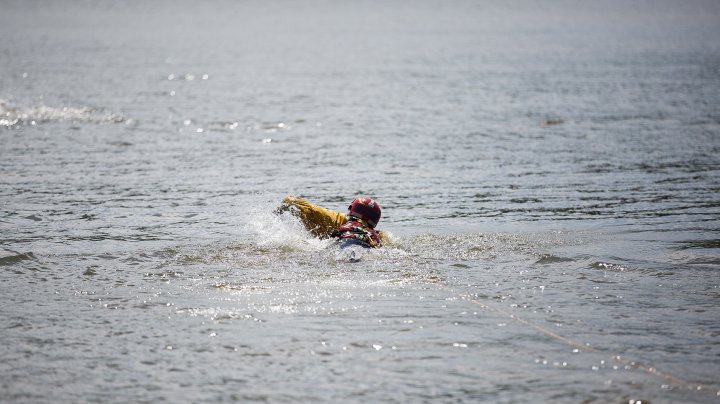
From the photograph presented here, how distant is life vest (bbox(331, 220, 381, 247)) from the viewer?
1230 cm

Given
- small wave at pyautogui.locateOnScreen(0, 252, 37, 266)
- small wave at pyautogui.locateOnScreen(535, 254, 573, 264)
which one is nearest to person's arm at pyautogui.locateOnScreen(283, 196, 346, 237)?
small wave at pyautogui.locateOnScreen(535, 254, 573, 264)

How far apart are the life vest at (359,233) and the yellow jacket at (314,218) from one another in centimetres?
21

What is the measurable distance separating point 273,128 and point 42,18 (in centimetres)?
5198

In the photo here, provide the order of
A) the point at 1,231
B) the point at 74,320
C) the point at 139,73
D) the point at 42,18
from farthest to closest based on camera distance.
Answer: the point at 42,18
the point at 139,73
the point at 1,231
the point at 74,320

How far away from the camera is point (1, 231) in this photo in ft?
43.7

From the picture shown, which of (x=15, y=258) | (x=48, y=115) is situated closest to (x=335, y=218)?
(x=15, y=258)

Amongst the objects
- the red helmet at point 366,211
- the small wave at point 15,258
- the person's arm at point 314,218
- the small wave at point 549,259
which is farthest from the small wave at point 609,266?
the small wave at point 15,258

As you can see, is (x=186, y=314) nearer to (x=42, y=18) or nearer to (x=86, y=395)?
(x=86, y=395)

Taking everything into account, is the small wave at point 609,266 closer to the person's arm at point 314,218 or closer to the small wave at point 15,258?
the person's arm at point 314,218

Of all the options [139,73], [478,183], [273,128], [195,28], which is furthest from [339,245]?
[195,28]

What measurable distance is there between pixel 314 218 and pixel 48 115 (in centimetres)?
1574

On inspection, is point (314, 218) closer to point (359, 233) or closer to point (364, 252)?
point (359, 233)

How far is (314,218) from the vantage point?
1290 cm

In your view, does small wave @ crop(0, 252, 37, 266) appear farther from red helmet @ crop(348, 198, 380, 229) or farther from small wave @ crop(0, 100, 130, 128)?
small wave @ crop(0, 100, 130, 128)
